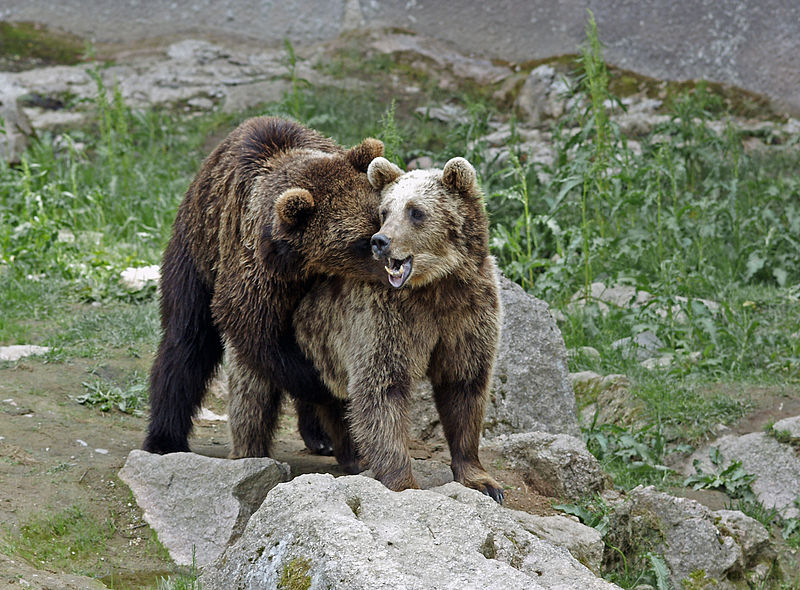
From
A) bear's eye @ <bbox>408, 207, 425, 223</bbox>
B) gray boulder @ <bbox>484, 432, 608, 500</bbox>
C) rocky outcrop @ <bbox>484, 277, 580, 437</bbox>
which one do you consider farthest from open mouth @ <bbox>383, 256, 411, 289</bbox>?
rocky outcrop @ <bbox>484, 277, 580, 437</bbox>

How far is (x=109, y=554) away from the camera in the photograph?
14.2 feet

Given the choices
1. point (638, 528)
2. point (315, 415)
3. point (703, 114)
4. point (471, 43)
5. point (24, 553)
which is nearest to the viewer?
point (24, 553)

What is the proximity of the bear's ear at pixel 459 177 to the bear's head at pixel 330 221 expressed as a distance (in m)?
0.39

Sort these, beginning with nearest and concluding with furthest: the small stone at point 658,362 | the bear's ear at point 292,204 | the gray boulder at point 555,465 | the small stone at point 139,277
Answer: the bear's ear at point 292,204 → the gray boulder at point 555,465 → the small stone at point 658,362 → the small stone at point 139,277

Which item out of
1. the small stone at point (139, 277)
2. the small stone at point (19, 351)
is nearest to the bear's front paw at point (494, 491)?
the small stone at point (19, 351)

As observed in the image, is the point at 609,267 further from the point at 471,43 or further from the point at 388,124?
the point at 471,43

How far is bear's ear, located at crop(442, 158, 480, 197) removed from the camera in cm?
417

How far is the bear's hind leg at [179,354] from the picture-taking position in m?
5.29

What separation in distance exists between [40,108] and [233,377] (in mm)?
8440

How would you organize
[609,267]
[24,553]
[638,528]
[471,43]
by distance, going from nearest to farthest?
[24,553] → [638,528] → [609,267] → [471,43]

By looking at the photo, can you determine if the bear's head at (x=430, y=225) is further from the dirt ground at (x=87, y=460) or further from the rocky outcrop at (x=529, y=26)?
the rocky outcrop at (x=529, y=26)

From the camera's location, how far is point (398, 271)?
13.2ft

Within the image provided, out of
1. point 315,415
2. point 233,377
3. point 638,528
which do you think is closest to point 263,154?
point 233,377

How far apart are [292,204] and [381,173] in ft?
Result: 1.38
